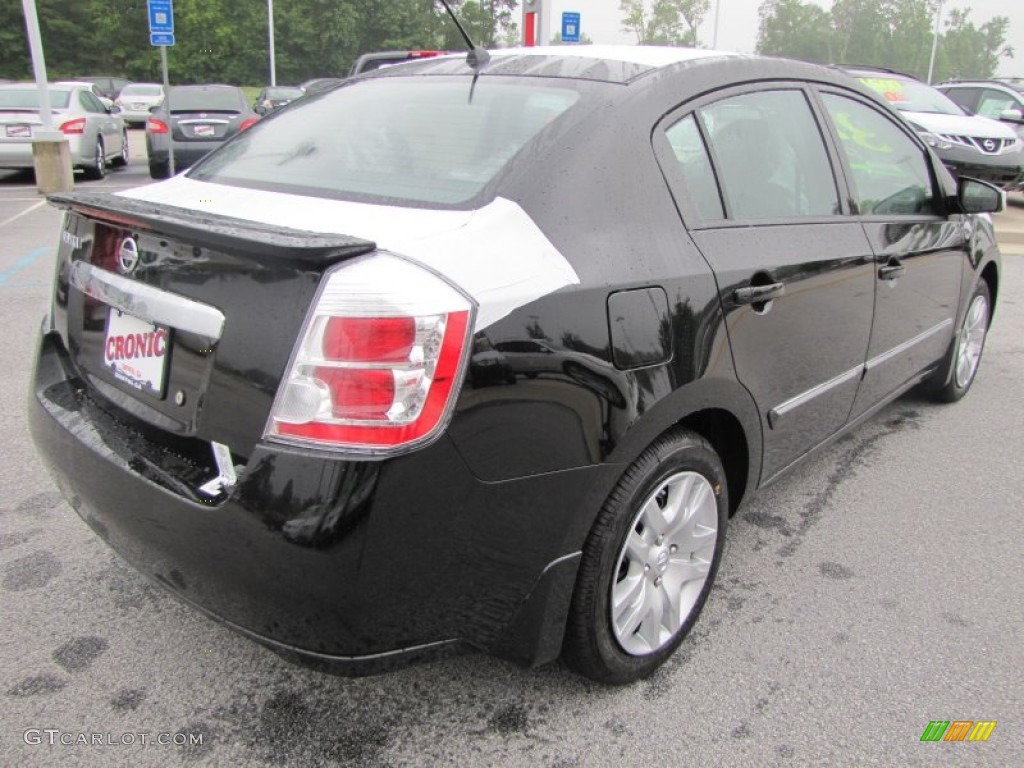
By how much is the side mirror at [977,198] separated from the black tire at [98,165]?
13.0 metres

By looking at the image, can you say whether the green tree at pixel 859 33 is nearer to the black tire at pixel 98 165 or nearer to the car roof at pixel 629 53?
the black tire at pixel 98 165

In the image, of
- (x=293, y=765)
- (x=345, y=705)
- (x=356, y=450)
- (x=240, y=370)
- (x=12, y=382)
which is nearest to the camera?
(x=356, y=450)

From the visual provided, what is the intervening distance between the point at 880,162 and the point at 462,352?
2.42m

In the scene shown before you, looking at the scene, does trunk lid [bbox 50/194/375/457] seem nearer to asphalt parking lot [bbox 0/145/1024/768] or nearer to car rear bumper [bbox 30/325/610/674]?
car rear bumper [bbox 30/325/610/674]

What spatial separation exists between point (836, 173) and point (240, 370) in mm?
2176

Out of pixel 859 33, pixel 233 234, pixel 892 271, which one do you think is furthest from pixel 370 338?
pixel 859 33

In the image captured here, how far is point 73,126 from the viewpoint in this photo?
12.5 metres

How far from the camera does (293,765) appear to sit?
6.38 feet

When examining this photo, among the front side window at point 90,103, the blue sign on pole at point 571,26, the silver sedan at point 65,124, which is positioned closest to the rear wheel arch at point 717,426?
the blue sign on pole at point 571,26

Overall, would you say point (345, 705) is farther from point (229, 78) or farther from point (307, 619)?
point (229, 78)

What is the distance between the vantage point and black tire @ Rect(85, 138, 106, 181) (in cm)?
1317

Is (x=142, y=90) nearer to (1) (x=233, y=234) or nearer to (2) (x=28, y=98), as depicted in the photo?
(2) (x=28, y=98)

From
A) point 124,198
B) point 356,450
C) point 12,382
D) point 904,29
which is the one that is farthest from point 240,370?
point 904,29

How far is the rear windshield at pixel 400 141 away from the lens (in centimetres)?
210
